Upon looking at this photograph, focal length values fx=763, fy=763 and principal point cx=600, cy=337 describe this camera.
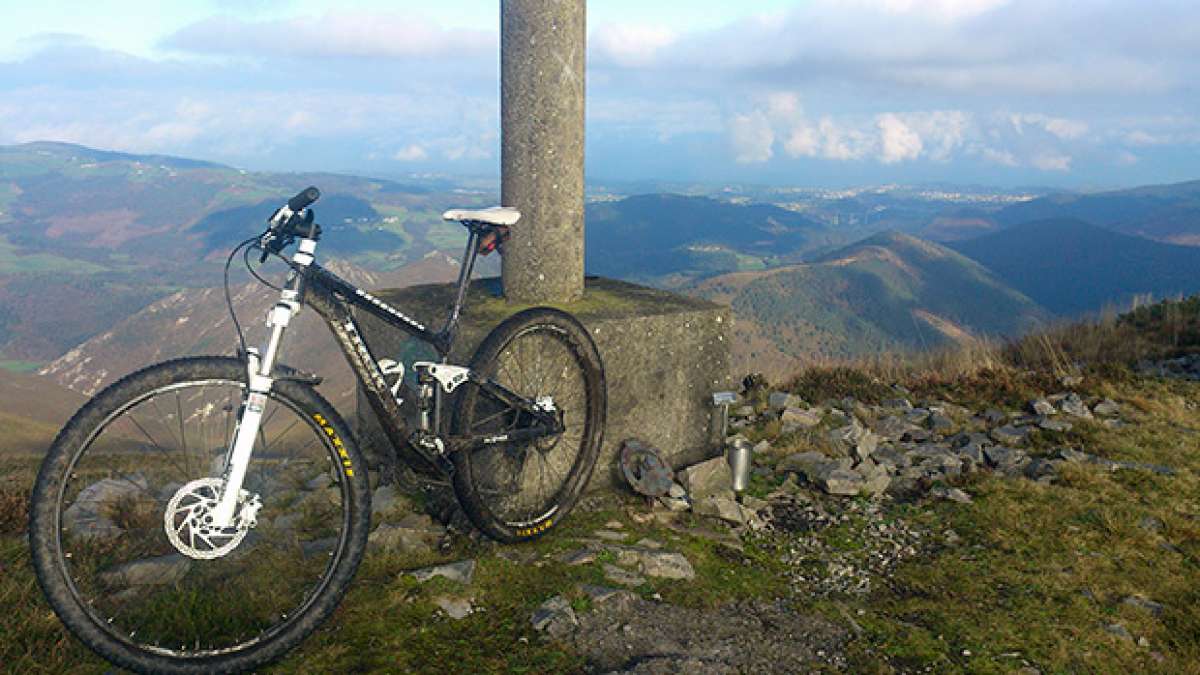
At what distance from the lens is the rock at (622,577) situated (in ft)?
14.3

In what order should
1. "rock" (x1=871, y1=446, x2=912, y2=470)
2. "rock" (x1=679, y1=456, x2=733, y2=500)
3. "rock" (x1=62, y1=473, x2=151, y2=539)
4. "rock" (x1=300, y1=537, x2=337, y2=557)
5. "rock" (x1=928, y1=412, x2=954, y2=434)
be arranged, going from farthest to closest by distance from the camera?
"rock" (x1=928, y1=412, x2=954, y2=434) < "rock" (x1=871, y1=446, x2=912, y2=470) < "rock" (x1=679, y1=456, x2=733, y2=500) < "rock" (x1=62, y1=473, x2=151, y2=539) < "rock" (x1=300, y1=537, x2=337, y2=557)

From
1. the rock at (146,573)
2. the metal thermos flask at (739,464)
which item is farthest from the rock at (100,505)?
the metal thermos flask at (739,464)

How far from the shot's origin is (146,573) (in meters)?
4.09

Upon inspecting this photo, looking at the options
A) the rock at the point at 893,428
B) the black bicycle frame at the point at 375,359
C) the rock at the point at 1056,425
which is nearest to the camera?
the black bicycle frame at the point at 375,359

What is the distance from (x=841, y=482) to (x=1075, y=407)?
4084mm

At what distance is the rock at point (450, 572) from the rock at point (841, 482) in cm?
328

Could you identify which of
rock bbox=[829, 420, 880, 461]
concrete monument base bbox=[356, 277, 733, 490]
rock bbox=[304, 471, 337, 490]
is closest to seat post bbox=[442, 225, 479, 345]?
concrete monument base bbox=[356, 277, 733, 490]

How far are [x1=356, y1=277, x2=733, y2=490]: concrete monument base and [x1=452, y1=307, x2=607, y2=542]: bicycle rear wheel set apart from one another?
1.26 ft

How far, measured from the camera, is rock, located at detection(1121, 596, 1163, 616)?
4352 mm

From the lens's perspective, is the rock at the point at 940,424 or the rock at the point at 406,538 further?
the rock at the point at 940,424

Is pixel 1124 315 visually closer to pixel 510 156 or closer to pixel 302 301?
pixel 510 156

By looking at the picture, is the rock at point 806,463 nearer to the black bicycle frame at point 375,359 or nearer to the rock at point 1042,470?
the rock at point 1042,470

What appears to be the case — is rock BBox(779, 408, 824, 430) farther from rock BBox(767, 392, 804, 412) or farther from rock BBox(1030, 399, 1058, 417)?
rock BBox(1030, 399, 1058, 417)

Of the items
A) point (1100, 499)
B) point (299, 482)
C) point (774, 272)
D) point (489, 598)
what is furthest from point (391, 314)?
point (774, 272)
